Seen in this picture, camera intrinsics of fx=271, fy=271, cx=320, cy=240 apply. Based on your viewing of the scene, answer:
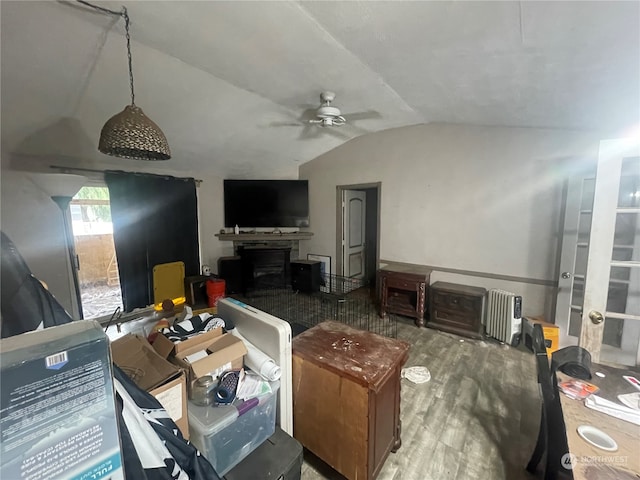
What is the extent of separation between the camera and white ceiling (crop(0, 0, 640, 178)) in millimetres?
1220

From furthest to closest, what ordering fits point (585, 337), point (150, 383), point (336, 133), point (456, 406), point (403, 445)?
point (336, 133), point (456, 406), point (403, 445), point (585, 337), point (150, 383)

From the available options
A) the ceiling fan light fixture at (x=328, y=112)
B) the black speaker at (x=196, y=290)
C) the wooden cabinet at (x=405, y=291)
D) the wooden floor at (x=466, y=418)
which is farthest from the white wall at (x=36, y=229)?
the wooden cabinet at (x=405, y=291)

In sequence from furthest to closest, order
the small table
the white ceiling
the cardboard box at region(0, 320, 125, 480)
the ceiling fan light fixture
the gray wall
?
the gray wall < the ceiling fan light fixture < the white ceiling < the small table < the cardboard box at region(0, 320, 125, 480)

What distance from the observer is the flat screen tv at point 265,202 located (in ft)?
15.2

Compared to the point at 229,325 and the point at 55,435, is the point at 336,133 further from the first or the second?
the point at 55,435

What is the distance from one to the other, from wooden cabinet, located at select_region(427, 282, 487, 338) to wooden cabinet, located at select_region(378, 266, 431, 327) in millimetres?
136

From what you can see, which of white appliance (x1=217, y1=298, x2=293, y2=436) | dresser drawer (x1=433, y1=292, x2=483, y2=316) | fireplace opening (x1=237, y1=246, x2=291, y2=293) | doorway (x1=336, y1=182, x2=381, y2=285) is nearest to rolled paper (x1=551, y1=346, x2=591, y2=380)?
white appliance (x1=217, y1=298, x2=293, y2=436)

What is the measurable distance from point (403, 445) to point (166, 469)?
1510mm

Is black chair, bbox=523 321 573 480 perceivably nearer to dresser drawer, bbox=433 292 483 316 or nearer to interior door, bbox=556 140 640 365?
interior door, bbox=556 140 640 365

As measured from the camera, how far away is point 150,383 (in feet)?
3.39

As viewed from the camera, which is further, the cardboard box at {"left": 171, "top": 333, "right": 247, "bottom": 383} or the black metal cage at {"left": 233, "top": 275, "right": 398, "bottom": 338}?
the black metal cage at {"left": 233, "top": 275, "right": 398, "bottom": 338}

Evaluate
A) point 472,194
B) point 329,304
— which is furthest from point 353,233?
point 472,194

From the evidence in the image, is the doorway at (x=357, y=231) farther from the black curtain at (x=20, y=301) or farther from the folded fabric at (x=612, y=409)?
the black curtain at (x=20, y=301)

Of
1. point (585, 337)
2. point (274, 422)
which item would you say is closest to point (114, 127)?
point (274, 422)
